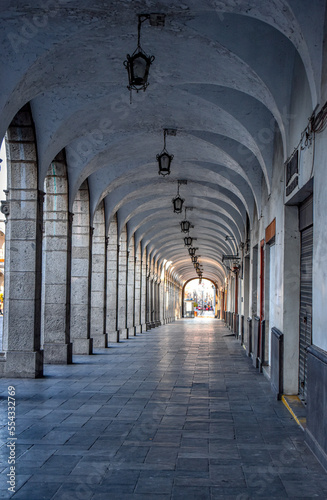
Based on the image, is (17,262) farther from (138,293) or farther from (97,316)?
(138,293)

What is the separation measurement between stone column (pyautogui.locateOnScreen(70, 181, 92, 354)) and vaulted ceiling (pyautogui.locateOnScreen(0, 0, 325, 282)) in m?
0.91

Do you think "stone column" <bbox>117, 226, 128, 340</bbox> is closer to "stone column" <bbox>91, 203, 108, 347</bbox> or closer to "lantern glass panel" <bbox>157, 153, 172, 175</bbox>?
"stone column" <bbox>91, 203, 108, 347</bbox>

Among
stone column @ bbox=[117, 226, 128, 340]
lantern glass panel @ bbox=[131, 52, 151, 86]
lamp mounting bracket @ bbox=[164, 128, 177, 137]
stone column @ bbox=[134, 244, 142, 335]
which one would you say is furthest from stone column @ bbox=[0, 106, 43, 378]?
stone column @ bbox=[134, 244, 142, 335]

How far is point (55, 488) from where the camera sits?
3.79 meters

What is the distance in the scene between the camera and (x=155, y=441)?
5137mm

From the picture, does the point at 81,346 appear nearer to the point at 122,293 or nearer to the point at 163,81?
the point at 163,81

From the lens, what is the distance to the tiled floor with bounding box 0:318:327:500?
387 cm

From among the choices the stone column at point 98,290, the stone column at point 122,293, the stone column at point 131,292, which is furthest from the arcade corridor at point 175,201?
the stone column at point 131,292

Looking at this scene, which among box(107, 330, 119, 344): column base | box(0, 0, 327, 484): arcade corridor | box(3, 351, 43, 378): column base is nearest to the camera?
box(0, 0, 327, 484): arcade corridor

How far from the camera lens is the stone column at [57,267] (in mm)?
11117

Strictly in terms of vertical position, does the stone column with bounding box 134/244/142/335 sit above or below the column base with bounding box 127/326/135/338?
above

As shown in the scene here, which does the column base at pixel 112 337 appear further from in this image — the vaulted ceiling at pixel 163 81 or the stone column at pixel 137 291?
the stone column at pixel 137 291

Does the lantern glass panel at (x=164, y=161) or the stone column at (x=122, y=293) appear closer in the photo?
the lantern glass panel at (x=164, y=161)

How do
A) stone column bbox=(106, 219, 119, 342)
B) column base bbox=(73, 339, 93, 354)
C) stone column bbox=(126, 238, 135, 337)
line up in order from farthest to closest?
stone column bbox=(126, 238, 135, 337), stone column bbox=(106, 219, 119, 342), column base bbox=(73, 339, 93, 354)
